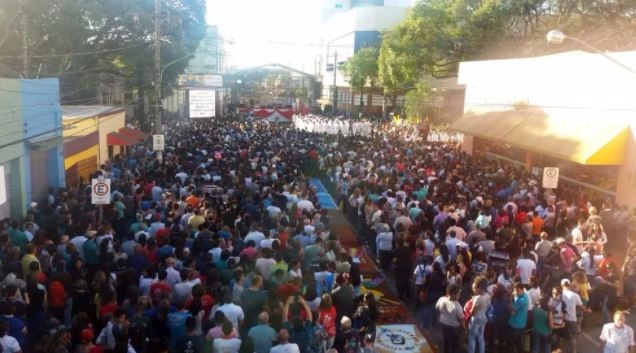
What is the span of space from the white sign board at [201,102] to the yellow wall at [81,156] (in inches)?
544

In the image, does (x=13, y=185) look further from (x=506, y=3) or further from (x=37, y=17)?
(x=506, y=3)

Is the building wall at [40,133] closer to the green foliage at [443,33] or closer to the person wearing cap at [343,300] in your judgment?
the person wearing cap at [343,300]

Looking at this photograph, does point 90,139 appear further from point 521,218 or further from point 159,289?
point 521,218

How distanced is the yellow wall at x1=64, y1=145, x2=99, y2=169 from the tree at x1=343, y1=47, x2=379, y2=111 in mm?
34749

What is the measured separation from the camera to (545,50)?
36.3 metres

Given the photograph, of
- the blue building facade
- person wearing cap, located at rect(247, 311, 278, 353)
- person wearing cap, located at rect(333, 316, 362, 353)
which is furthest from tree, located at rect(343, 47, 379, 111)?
person wearing cap, located at rect(247, 311, 278, 353)

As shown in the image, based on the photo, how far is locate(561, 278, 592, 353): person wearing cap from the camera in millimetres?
7816

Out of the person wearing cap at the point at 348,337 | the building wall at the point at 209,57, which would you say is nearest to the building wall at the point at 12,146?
the person wearing cap at the point at 348,337

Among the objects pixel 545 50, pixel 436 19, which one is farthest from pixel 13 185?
pixel 545 50

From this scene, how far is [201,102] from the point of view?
36.7 m

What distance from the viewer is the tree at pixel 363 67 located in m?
54.3

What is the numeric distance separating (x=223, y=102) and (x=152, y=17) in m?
32.6

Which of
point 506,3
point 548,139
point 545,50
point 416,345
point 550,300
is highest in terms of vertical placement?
point 506,3

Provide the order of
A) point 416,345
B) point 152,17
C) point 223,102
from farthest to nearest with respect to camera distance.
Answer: point 223,102 → point 152,17 → point 416,345
